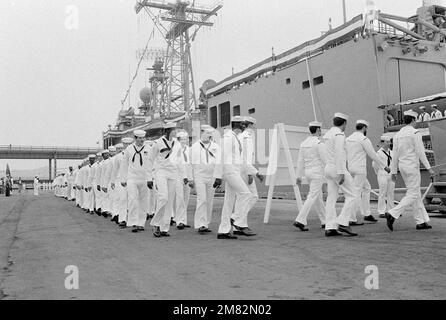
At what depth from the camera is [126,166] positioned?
9.45 m

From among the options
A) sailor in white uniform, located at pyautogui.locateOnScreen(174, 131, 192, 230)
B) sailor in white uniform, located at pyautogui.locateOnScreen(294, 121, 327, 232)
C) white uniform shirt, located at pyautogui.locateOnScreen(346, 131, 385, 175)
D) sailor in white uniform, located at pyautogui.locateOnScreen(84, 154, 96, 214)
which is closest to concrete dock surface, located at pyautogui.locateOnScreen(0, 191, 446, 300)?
sailor in white uniform, located at pyautogui.locateOnScreen(294, 121, 327, 232)

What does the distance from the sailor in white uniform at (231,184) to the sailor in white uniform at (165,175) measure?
113cm

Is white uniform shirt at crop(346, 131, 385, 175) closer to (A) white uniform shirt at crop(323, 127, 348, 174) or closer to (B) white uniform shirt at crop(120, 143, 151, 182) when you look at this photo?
(A) white uniform shirt at crop(323, 127, 348, 174)

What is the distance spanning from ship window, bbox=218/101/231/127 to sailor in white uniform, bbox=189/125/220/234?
63.3 feet

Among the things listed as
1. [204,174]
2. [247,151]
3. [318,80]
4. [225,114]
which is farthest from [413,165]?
[225,114]

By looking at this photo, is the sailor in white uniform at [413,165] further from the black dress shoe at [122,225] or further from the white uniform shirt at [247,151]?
the black dress shoe at [122,225]

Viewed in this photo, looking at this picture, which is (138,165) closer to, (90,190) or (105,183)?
(105,183)

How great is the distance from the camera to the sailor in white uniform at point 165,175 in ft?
25.8

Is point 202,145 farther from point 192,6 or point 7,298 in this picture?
point 192,6

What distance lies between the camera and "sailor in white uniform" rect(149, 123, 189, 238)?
310 inches

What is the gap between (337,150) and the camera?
7133 mm

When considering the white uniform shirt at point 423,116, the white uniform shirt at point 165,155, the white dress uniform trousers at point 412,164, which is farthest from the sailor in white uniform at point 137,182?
the white uniform shirt at point 423,116
